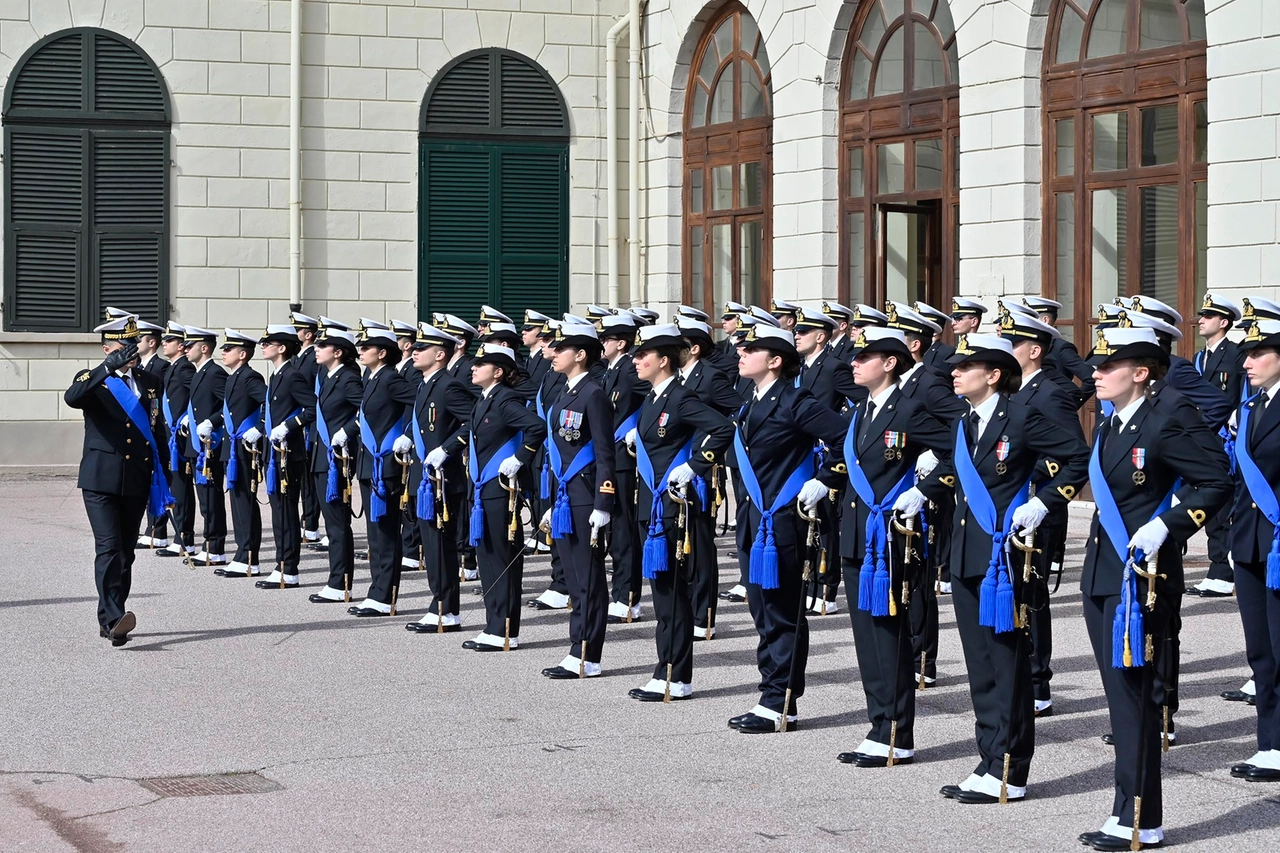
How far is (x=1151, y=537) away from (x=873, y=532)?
1629 millimetres

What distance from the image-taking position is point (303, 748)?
7.86 metres

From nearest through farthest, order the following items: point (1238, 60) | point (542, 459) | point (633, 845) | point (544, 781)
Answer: point (633, 845) → point (544, 781) → point (542, 459) → point (1238, 60)

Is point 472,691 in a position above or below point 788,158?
below

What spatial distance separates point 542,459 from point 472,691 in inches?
124

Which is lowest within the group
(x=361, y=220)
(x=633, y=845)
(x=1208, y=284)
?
(x=633, y=845)

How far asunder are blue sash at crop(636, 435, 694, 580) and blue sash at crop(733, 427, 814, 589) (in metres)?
0.72

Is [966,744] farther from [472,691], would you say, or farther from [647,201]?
[647,201]

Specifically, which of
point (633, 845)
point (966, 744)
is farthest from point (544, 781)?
point (966, 744)

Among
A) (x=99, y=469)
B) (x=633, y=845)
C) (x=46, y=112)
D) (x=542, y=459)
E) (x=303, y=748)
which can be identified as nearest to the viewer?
(x=633, y=845)

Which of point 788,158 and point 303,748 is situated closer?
point 303,748

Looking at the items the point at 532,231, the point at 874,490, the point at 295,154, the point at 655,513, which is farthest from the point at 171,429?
the point at 874,490

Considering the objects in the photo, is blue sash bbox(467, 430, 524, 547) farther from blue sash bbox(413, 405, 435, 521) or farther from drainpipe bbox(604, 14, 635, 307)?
drainpipe bbox(604, 14, 635, 307)

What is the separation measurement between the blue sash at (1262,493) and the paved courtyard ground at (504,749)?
834mm

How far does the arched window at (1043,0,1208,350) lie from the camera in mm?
15477
